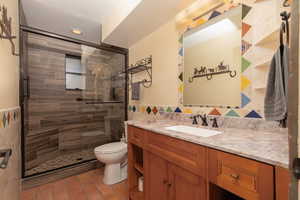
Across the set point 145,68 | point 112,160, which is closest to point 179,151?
point 112,160

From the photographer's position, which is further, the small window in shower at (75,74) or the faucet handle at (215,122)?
the small window in shower at (75,74)

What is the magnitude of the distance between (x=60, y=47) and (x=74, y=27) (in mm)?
536

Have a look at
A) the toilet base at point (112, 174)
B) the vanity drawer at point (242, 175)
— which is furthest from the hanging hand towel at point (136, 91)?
the vanity drawer at point (242, 175)

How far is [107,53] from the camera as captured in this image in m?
2.53

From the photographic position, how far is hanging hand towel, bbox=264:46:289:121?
736mm

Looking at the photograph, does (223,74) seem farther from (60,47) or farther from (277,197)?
(60,47)

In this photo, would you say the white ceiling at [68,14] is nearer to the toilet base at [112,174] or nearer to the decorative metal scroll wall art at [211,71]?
the decorative metal scroll wall art at [211,71]

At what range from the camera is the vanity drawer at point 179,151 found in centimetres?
78

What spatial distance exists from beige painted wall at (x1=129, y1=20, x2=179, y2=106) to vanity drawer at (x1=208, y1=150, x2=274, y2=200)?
3.12 feet

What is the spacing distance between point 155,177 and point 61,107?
225 centimetres

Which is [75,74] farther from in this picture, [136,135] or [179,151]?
[179,151]

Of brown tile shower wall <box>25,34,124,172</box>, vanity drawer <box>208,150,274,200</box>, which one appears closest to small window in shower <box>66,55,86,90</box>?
brown tile shower wall <box>25,34,124,172</box>

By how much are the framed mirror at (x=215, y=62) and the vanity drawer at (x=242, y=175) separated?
62 centimetres

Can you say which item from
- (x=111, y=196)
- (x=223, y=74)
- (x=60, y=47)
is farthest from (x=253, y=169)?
(x=60, y=47)
